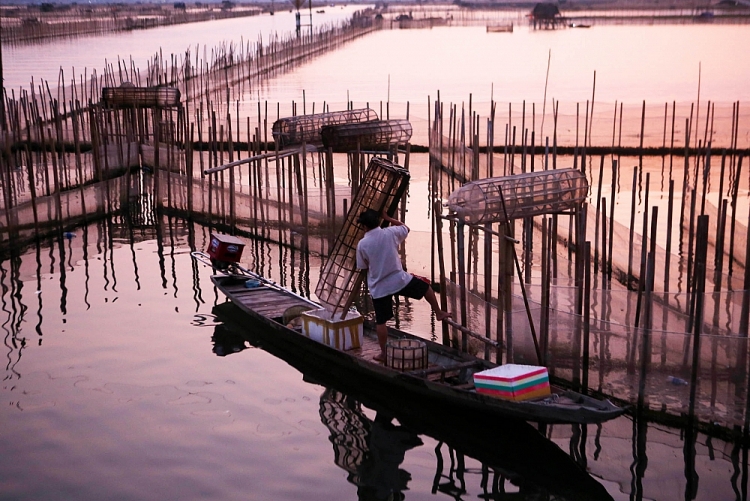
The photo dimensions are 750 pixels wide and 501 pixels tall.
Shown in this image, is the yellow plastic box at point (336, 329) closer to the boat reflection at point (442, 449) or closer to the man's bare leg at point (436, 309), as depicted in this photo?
the boat reflection at point (442, 449)

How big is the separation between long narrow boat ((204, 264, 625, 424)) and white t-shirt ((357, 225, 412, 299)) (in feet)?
1.37

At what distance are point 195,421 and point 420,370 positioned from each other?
1.50 metres

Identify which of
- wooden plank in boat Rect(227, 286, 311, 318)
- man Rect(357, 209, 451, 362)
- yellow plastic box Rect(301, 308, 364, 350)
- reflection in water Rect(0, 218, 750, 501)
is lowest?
reflection in water Rect(0, 218, 750, 501)

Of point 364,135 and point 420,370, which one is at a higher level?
point 364,135

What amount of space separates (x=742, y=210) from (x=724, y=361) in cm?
503

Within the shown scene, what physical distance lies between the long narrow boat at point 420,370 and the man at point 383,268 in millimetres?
259

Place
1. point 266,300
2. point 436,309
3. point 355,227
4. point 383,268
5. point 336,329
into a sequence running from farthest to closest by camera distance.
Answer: point 266,300
point 355,227
point 336,329
point 436,309
point 383,268

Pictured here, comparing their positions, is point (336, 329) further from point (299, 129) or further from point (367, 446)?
point (299, 129)

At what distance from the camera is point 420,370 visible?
19.0 ft

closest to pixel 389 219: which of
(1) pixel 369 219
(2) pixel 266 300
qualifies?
(1) pixel 369 219

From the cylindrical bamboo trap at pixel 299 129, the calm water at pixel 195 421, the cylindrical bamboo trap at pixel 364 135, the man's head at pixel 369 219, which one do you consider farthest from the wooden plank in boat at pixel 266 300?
the cylindrical bamboo trap at pixel 299 129

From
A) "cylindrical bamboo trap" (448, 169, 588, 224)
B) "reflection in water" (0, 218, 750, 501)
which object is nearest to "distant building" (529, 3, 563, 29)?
"reflection in water" (0, 218, 750, 501)

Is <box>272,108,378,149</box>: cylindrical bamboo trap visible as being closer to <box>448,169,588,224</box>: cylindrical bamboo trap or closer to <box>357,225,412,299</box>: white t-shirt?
<box>357,225,412,299</box>: white t-shirt

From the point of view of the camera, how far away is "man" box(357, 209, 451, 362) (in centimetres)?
605
